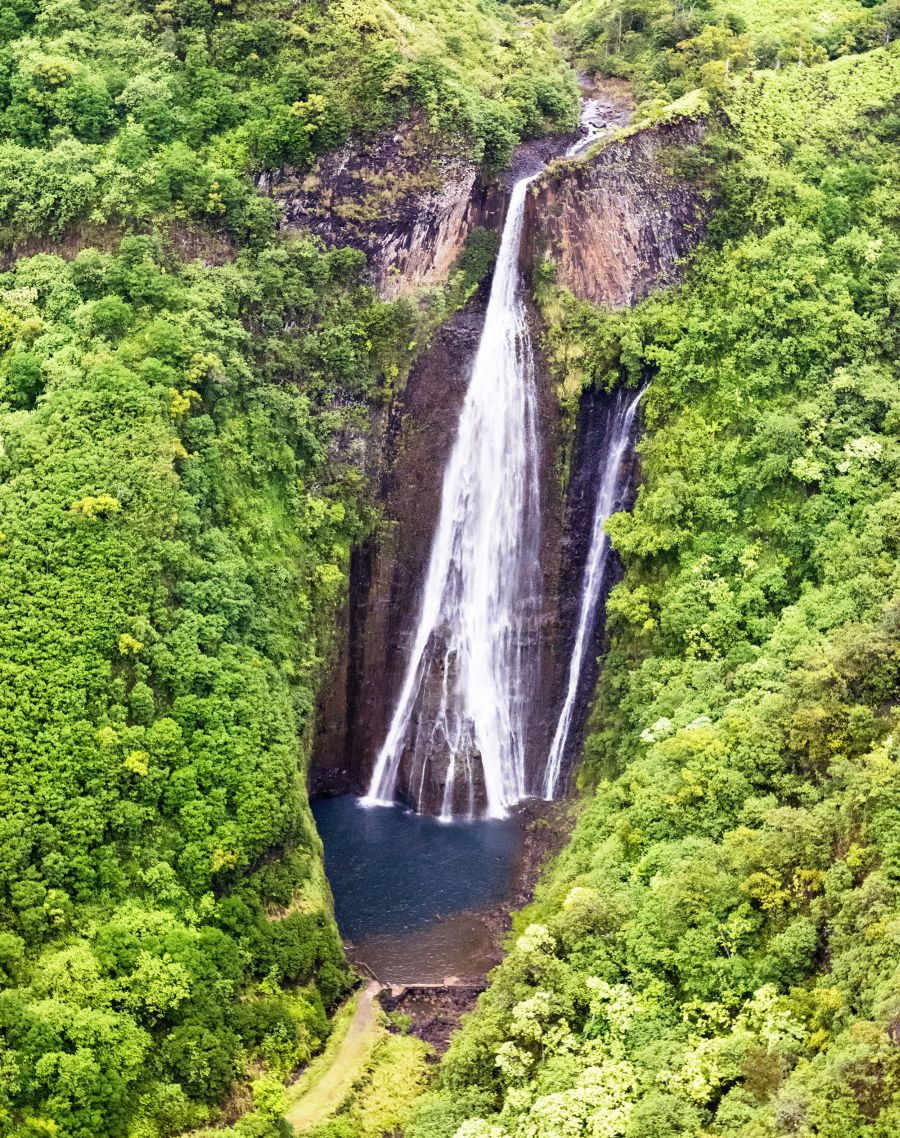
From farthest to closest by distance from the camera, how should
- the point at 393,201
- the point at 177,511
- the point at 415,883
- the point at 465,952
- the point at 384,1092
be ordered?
the point at 393,201 → the point at 415,883 → the point at 465,952 → the point at 177,511 → the point at 384,1092

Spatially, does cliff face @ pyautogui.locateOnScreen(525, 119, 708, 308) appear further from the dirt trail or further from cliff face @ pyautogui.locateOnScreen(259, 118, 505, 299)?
the dirt trail

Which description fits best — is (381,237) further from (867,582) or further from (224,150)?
(867,582)

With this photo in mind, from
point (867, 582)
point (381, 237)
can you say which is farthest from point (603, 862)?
point (381, 237)

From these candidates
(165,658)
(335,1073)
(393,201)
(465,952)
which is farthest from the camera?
(393,201)

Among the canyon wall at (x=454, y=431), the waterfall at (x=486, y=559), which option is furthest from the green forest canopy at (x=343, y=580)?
the waterfall at (x=486, y=559)

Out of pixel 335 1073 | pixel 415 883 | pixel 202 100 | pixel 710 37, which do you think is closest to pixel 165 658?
pixel 415 883

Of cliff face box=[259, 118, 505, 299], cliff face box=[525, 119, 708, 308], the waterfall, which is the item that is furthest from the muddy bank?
cliff face box=[259, 118, 505, 299]

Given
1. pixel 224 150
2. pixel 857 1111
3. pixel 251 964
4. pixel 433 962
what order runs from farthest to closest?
pixel 224 150
pixel 433 962
pixel 251 964
pixel 857 1111

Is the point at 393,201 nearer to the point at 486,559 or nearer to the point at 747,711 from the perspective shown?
the point at 486,559
